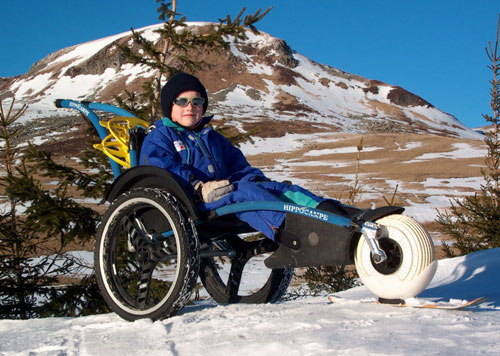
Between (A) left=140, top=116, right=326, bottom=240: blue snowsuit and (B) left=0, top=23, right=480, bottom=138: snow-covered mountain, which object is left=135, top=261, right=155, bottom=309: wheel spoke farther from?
(B) left=0, top=23, right=480, bottom=138: snow-covered mountain

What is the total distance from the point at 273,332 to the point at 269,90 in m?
110

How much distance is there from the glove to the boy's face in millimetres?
922

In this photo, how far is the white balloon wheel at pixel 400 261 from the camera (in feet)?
8.53

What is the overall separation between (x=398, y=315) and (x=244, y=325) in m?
0.85

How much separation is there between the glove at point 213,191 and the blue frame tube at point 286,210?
0.09 m

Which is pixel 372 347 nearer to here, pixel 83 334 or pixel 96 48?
pixel 83 334

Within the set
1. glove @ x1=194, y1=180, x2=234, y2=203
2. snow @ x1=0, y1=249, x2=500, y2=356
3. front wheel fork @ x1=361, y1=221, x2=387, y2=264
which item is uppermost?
glove @ x1=194, y1=180, x2=234, y2=203

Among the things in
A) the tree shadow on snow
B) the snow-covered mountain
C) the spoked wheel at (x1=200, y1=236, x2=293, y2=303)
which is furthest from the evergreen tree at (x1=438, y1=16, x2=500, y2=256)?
the snow-covered mountain

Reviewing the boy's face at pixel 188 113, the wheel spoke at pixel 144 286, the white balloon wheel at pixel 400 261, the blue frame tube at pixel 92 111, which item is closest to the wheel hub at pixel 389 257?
the white balloon wheel at pixel 400 261

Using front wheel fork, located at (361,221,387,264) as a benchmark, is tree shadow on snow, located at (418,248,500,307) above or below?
below

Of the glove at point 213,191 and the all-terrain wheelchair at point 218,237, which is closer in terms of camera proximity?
the all-terrain wheelchair at point 218,237

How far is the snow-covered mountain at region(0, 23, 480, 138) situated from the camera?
91.1 m

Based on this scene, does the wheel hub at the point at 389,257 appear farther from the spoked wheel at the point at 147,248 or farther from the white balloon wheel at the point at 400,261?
the spoked wheel at the point at 147,248

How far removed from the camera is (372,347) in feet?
6.32
